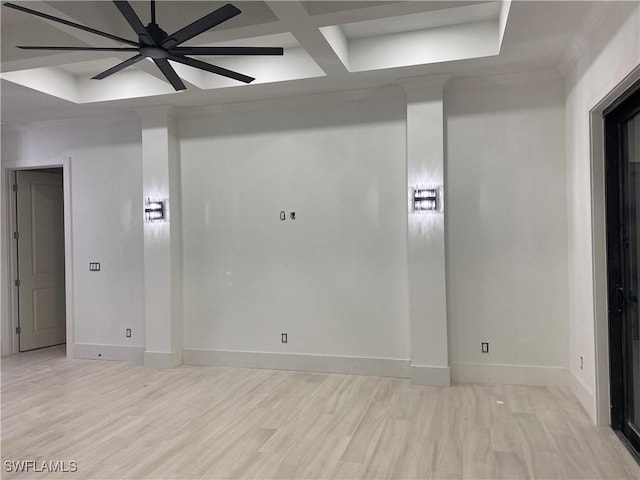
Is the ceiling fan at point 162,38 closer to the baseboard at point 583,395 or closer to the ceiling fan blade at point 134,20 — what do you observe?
the ceiling fan blade at point 134,20

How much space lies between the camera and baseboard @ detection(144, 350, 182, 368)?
5.42 meters

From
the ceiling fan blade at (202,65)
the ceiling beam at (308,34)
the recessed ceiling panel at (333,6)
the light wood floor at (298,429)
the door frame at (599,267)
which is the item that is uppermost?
the recessed ceiling panel at (333,6)

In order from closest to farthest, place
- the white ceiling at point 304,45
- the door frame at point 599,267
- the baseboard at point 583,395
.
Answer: the white ceiling at point 304,45 → the door frame at point 599,267 → the baseboard at point 583,395

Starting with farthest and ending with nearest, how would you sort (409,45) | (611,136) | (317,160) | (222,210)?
(222,210) < (317,160) < (409,45) < (611,136)

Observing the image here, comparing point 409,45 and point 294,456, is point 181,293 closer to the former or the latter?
point 294,456

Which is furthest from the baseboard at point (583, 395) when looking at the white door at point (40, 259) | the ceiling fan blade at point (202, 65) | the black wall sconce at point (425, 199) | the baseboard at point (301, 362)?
the white door at point (40, 259)

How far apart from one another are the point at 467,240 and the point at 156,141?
3.85 metres

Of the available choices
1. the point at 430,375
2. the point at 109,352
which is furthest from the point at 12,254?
the point at 430,375

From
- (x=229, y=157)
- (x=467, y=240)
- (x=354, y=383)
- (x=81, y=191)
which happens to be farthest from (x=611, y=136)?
(x=81, y=191)

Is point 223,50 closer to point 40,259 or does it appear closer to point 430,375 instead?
point 430,375

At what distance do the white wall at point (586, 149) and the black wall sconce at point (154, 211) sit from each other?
450 cm

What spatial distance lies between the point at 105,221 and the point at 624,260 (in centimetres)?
574

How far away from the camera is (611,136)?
338 cm

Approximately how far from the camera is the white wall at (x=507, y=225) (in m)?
4.45
